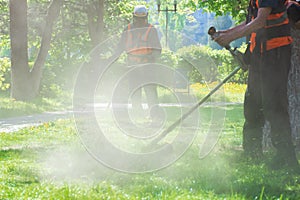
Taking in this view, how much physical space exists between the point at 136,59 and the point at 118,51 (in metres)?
0.31

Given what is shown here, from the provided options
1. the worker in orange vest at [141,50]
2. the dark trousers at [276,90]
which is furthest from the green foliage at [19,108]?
the dark trousers at [276,90]

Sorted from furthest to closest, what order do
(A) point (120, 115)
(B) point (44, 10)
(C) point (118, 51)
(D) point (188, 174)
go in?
(B) point (44, 10)
(A) point (120, 115)
(C) point (118, 51)
(D) point (188, 174)

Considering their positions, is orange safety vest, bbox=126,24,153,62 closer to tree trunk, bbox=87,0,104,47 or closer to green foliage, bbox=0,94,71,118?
green foliage, bbox=0,94,71,118

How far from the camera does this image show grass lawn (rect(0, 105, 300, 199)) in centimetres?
431

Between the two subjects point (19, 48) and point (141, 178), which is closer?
point (141, 178)

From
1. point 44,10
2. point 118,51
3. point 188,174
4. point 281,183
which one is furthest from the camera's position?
point 44,10

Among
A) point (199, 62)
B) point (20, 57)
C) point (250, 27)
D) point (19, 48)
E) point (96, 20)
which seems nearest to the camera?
point (250, 27)

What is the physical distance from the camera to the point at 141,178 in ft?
16.1

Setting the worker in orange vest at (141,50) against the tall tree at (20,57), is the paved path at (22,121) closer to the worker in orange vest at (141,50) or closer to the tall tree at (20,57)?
the worker in orange vest at (141,50)

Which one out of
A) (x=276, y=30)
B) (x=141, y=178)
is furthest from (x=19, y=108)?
(x=276, y=30)

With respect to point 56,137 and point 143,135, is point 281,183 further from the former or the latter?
point 56,137

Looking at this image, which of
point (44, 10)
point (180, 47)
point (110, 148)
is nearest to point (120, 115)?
point (110, 148)

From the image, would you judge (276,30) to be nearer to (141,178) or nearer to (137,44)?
(141,178)

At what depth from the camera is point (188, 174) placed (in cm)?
509
